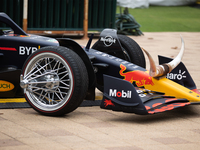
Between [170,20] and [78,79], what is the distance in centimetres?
1593

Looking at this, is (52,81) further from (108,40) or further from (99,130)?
(108,40)

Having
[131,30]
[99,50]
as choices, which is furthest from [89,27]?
[99,50]

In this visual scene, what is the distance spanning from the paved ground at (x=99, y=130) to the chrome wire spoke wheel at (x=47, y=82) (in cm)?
17

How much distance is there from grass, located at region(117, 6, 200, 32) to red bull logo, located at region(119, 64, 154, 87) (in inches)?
457

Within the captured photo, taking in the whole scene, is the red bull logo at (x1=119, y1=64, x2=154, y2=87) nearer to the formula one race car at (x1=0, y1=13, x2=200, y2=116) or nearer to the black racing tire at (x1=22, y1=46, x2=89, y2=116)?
the formula one race car at (x1=0, y1=13, x2=200, y2=116)

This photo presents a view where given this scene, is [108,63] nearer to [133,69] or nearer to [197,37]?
[133,69]

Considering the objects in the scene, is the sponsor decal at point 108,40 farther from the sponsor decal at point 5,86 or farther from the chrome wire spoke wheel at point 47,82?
the sponsor decal at point 5,86

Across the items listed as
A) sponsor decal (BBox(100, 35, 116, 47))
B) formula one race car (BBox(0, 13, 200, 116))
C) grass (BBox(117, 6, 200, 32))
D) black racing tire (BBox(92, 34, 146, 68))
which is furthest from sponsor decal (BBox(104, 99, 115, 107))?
grass (BBox(117, 6, 200, 32))

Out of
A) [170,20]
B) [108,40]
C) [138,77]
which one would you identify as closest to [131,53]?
[108,40]

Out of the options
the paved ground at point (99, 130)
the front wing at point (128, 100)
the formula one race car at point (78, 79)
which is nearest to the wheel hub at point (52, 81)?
the formula one race car at point (78, 79)

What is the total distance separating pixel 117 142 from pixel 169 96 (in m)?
1.10

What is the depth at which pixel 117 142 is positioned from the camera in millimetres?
3426

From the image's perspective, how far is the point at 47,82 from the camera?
417 cm

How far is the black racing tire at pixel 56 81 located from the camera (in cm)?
400
